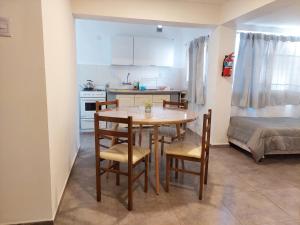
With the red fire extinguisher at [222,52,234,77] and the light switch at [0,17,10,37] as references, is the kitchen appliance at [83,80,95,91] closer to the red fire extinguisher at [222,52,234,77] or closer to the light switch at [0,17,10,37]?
the red fire extinguisher at [222,52,234,77]

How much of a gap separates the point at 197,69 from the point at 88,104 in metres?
2.43


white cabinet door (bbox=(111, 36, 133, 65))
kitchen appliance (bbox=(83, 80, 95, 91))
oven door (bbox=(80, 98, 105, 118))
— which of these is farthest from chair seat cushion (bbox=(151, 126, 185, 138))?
white cabinet door (bbox=(111, 36, 133, 65))

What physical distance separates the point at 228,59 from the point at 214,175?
1941 millimetres

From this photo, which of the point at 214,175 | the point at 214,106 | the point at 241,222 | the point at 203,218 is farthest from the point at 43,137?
the point at 214,106

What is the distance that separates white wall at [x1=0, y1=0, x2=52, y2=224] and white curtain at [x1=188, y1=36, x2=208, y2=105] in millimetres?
3344

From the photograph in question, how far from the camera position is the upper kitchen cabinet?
5258 millimetres

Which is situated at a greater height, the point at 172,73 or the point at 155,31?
the point at 155,31

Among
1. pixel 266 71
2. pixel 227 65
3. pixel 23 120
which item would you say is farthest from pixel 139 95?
pixel 23 120

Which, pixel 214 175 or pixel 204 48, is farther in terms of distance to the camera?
pixel 204 48

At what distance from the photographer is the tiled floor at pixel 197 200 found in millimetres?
1959

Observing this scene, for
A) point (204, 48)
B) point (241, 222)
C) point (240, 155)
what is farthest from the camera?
point (204, 48)

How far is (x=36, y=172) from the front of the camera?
174 cm

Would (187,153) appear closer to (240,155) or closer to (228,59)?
(240,155)

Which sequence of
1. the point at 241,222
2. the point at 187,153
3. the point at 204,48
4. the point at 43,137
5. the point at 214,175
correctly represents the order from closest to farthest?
the point at 43,137 < the point at 241,222 < the point at 187,153 < the point at 214,175 < the point at 204,48
